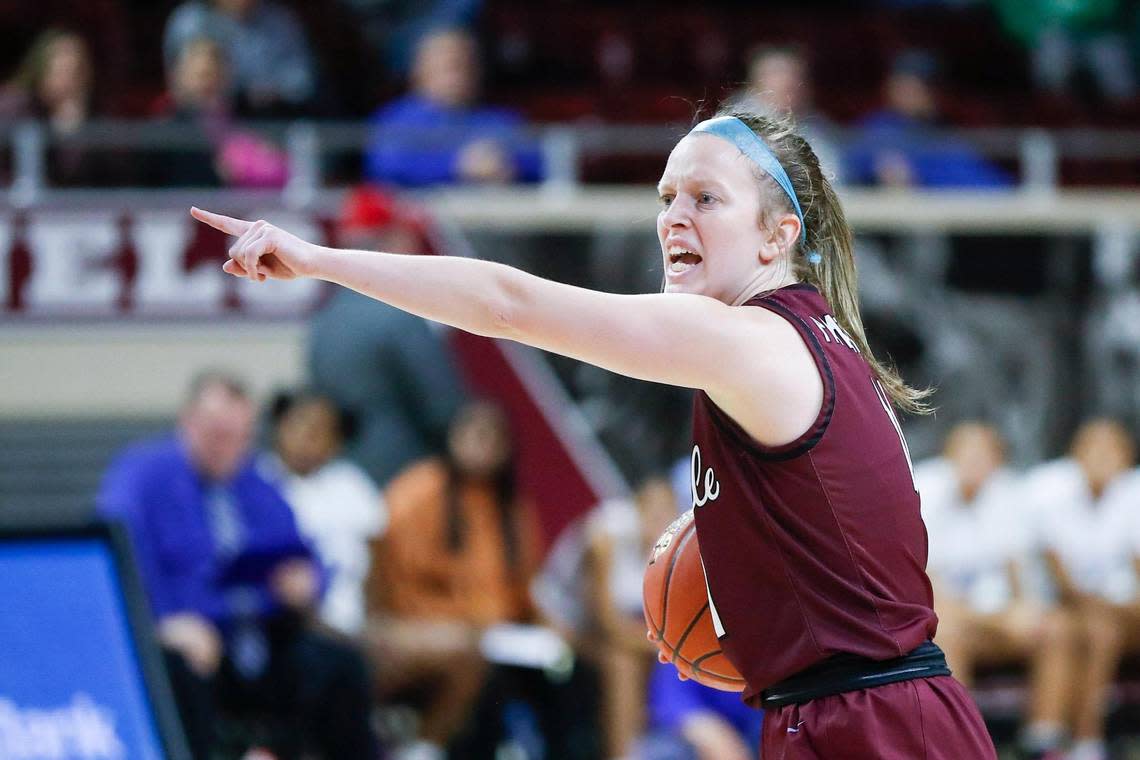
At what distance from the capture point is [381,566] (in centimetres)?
724

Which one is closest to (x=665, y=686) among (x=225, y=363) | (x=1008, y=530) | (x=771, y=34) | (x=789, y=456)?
(x=1008, y=530)

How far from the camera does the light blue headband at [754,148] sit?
2.88 meters

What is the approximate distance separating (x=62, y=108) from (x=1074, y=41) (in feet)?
25.5

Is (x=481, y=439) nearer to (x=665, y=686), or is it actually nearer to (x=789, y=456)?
(x=665, y=686)

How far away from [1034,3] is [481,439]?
24.1ft

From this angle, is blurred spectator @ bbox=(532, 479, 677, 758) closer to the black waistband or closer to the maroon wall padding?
the maroon wall padding

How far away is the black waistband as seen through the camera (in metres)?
2.69

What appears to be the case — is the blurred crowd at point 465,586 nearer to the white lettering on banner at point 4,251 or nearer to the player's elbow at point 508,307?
the white lettering on banner at point 4,251

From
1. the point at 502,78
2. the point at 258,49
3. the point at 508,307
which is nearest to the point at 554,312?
the point at 508,307

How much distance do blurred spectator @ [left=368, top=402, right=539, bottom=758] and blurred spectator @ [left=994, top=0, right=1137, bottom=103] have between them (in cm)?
685

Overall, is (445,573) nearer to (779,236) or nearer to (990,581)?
(990,581)

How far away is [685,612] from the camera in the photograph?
3057mm

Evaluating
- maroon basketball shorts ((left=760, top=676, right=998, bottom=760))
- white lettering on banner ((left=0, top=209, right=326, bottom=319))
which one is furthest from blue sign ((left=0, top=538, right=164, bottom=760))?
white lettering on banner ((left=0, top=209, right=326, bottom=319))

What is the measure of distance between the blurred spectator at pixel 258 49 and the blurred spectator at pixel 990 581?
166 inches
